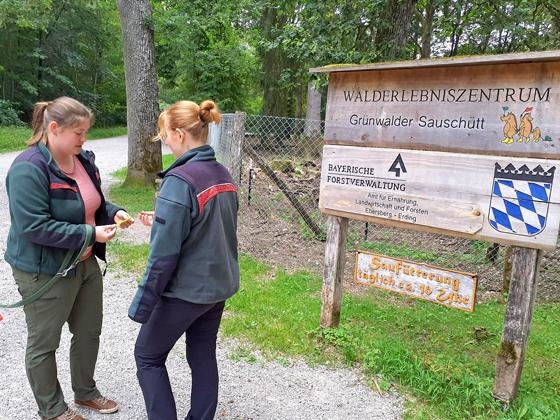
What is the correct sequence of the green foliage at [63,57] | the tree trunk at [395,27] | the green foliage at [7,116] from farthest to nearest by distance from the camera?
the green foliage at [63,57], the green foliage at [7,116], the tree trunk at [395,27]

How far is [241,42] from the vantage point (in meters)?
21.9

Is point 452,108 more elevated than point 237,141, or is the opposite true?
point 452,108

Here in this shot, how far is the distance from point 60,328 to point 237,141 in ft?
13.4

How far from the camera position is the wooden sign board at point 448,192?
9.27ft

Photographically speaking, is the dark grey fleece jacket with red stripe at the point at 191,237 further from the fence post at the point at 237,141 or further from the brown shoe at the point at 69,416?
the fence post at the point at 237,141

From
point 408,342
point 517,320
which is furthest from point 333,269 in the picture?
point 517,320

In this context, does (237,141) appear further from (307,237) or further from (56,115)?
(56,115)

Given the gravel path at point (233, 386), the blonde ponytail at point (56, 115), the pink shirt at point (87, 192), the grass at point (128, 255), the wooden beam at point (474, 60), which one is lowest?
the gravel path at point (233, 386)

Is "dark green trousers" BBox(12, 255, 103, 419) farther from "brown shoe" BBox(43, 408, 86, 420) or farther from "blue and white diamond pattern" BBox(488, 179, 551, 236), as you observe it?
"blue and white diamond pattern" BBox(488, 179, 551, 236)

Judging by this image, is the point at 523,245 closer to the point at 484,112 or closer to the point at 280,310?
the point at 484,112

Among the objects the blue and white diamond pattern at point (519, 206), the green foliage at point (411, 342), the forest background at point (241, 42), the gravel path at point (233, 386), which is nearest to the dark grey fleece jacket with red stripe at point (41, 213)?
the gravel path at point (233, 386)

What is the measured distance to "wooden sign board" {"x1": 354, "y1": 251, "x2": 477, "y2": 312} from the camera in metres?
3.29

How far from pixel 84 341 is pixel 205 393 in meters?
0.82

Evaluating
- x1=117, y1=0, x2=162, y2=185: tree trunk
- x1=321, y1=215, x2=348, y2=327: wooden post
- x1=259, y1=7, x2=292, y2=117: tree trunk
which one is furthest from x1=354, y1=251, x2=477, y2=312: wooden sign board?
x1=259, y1=7, x2=292, y2=117: tree trunk
